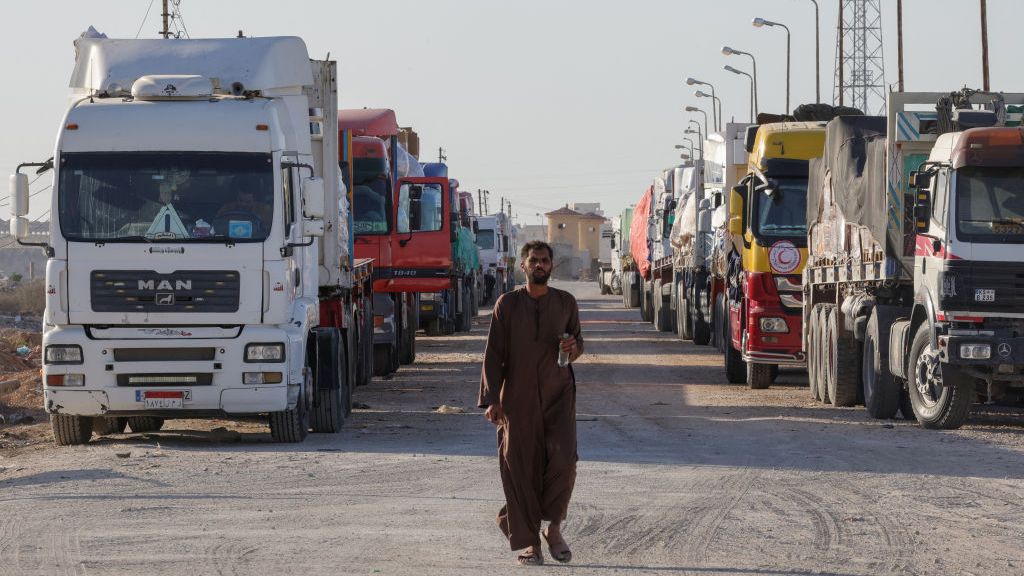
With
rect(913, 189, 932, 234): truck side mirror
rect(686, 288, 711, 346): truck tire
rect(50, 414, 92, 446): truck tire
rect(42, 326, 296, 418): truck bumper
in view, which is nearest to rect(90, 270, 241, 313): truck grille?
rect(42, 326, 296, 418): truck bumper

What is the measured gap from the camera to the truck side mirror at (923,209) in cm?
1531

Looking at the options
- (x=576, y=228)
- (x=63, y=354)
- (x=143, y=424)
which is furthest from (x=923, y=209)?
(x=576, y=228)

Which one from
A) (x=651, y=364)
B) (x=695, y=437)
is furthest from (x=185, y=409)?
(x=651, y=364)

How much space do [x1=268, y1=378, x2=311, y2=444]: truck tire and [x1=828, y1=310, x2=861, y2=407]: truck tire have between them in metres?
6.87

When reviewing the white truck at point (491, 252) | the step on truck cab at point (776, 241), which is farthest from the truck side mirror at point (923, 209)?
the white truck at point (491, 252)

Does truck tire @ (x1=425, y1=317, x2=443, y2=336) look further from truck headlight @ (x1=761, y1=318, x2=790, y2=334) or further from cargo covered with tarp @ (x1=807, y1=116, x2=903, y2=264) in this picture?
cargo covered with tarp @ (x1=807, y1=116, x2=903, y2=264)

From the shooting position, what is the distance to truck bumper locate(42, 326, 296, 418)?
563 inches

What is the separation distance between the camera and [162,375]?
1438 centimetres

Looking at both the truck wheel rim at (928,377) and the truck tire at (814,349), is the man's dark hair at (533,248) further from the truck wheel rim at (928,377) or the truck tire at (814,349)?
the truck tire at (814,349)

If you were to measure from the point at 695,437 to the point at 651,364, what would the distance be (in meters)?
12.2

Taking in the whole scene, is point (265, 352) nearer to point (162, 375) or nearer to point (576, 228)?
point (162, 375)

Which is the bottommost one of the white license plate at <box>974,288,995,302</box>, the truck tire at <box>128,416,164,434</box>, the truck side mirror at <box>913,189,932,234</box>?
the truck tire at <box>128,416,164,434</box>

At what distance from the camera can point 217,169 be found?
14.3 metres

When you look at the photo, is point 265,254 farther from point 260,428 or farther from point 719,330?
point 719,330
